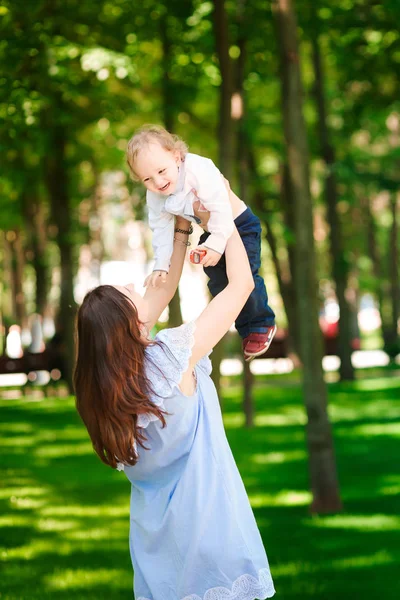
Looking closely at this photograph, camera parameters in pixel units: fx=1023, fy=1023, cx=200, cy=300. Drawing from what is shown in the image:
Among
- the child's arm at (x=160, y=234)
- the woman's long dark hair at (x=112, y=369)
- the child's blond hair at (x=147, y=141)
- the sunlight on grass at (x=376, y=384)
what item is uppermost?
the child's blond hair at (x=147, y=141)

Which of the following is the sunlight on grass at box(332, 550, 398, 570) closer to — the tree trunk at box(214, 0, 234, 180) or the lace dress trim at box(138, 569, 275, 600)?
the tree trunk at box(214, 0, 234, 180)

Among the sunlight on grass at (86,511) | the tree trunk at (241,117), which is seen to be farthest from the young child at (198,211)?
the tree trunk at (241,117)

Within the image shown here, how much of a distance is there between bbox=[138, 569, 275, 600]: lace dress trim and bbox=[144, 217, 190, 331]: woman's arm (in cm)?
97

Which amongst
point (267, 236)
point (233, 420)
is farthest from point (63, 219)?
point (233, 420)

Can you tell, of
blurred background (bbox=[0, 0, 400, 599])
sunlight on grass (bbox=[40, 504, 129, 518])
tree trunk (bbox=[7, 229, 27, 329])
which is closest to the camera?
blurred background (bbox=[0, 0, 400, 599])

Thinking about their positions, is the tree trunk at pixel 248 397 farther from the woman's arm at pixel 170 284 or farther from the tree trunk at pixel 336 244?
the woman's arm at pixel 170 284

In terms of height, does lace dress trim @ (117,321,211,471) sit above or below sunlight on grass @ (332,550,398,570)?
above

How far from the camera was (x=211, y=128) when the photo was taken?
65.1 feet

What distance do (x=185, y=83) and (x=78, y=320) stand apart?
1278 cm

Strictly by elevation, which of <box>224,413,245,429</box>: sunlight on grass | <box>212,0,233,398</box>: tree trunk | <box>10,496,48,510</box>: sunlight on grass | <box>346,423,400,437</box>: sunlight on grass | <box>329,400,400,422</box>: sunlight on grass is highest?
<box>212,0,233,398</box>: tree trunk

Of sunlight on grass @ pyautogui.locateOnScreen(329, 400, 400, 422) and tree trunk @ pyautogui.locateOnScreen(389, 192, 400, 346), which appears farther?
tree trunk @ pyautogui.locateOnScreen(389, 192, 400, 346)

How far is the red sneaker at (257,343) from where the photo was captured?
369 centimetres

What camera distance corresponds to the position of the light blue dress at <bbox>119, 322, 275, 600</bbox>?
3344 millimetres

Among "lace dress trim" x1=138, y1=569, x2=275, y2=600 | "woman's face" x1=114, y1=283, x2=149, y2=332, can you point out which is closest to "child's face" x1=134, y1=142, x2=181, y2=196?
"woman's face" x1=114, y1=283, x2=149, y2=332
